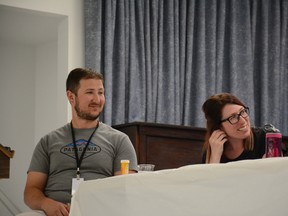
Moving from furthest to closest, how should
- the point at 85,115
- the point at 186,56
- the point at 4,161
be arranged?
the point at 186,56, the point at 4,161, the point at 85,115

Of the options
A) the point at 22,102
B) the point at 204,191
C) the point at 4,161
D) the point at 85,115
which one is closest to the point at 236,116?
the point at 85,115

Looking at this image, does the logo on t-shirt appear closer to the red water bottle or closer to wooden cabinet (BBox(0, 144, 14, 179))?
wooden cabinet (BBox(0, 144, 14, 179))

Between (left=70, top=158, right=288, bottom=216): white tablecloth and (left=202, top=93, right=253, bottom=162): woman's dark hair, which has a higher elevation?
(left=202, top=93, right=253, bottom=162): woman's dark hair

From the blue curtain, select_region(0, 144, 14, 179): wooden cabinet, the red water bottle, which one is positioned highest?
the blue curtain

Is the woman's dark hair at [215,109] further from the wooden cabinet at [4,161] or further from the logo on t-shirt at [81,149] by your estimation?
the wooden cabinet at [4,161]

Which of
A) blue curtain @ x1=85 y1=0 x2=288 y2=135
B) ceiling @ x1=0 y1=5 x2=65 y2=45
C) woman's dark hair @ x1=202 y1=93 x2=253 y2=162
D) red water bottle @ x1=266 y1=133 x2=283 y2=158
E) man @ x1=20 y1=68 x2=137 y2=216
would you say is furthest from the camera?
ceiling @ x1=0 y1=5 x2=65 y2=45

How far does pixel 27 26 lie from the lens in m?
5.02

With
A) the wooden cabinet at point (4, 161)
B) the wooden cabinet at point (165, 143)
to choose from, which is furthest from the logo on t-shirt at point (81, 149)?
the wooden cabinet at point (165, 143)

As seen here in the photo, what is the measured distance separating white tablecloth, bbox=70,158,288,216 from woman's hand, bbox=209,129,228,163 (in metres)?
1.88

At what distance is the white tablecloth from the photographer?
0.77 m

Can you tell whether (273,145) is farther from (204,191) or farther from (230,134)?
(204,191)

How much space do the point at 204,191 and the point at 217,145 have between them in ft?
6.41

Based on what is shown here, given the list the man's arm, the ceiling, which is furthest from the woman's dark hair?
the ceiling

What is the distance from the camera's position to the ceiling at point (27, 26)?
14.3ft
